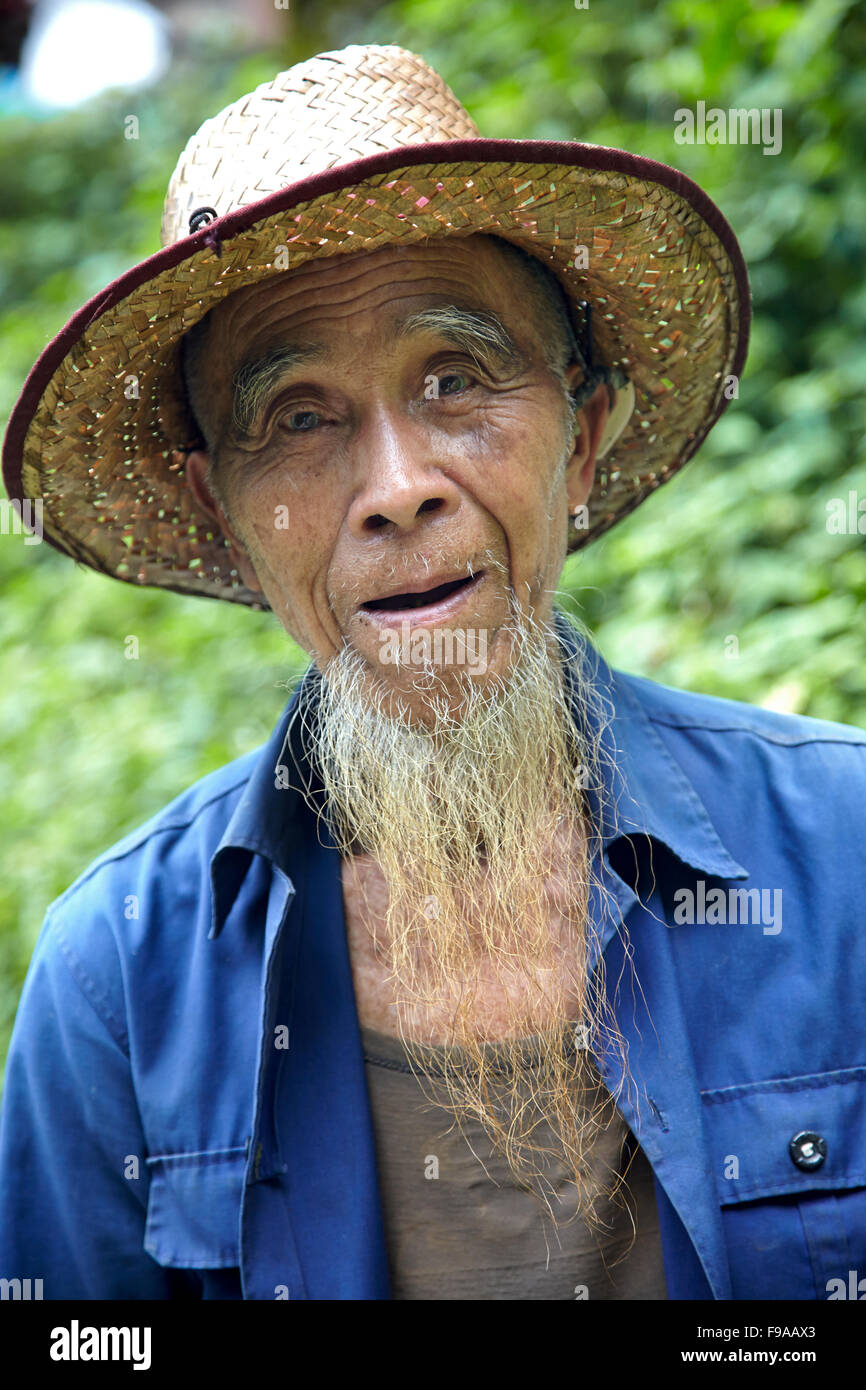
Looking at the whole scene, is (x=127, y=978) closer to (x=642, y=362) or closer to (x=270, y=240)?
(x=270, y=240)

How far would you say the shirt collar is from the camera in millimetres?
1977

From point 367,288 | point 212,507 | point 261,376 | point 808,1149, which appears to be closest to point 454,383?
point 367,288

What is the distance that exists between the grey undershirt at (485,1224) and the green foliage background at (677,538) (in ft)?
4.72

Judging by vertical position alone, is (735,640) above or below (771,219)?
below

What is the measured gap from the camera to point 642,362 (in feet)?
7.32

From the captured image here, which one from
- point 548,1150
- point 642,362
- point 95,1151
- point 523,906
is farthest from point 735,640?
point 95,1151

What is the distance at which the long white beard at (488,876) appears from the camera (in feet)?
6.18

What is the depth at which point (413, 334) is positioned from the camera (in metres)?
1.83

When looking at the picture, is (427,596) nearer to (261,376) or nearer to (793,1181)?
(261,376)

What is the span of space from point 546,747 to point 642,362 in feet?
2.55

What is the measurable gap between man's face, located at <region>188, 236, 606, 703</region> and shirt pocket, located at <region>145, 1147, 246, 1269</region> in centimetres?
84

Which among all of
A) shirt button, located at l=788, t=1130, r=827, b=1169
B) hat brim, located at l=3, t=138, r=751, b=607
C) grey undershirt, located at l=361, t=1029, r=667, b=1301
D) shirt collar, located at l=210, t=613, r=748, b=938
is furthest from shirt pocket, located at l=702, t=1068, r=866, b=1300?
hat brim, located at l=3, t=138, r=751, b=607

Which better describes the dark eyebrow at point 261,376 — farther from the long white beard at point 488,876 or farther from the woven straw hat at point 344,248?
the long white beard at point 488,876

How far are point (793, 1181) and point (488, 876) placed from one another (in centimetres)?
69
